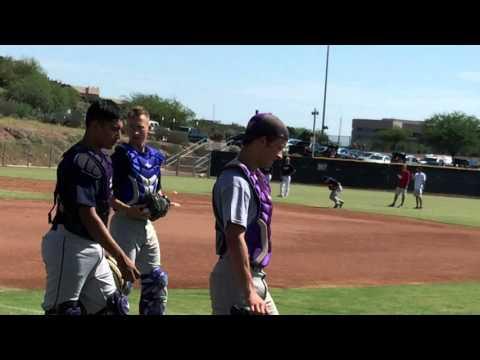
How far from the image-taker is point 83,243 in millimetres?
5301

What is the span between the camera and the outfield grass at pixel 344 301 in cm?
922

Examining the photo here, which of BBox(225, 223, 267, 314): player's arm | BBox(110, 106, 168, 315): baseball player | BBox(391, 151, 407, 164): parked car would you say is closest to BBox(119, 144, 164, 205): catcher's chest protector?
BBox(110, 106, 168, 315): baseball player

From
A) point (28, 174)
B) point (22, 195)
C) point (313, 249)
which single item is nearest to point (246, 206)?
point (313, 249)

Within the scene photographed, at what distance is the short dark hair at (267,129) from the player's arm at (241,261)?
0.56m

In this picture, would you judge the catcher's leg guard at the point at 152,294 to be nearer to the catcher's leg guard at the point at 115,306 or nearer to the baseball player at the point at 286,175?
the catcher's leg guard at the point at 115,306

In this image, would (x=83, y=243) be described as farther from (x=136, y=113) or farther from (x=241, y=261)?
(x=136, y=113)

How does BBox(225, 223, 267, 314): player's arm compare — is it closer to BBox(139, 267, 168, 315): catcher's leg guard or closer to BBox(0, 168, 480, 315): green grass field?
BBox(139, 267, 168, 315): catcher's leg guard

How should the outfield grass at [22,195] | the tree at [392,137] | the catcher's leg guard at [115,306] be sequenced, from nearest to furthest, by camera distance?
1. the catcher's leg guard at [115,306]
2. the outfield grass at [22,195]
3. the tree at [392,137]

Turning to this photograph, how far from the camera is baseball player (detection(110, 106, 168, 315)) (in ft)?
23.8

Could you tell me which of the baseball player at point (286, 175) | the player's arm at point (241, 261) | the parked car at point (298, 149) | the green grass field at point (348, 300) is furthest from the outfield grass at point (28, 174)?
the player's arm at point (241, 261)

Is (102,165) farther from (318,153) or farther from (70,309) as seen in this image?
(318,153)

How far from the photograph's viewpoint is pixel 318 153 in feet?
249

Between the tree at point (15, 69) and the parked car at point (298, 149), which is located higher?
the tree at point (15, 69)
